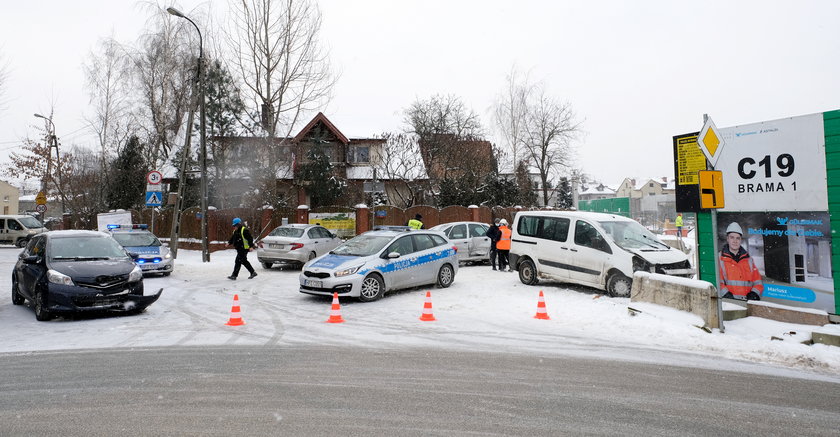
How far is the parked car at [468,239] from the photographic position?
60.6ft

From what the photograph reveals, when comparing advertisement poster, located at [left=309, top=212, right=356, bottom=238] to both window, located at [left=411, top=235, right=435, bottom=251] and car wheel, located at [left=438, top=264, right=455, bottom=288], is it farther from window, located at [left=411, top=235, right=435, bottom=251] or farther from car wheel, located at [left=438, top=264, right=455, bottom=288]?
window, located at [left=411, top=235, right=435, bottom=251]

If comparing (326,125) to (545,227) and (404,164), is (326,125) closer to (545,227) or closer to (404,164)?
(404,164)

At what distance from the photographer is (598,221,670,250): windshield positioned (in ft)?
37.6

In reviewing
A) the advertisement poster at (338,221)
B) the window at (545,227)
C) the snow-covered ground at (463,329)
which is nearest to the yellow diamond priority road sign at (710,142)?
the snow-covered ground at (463,329)

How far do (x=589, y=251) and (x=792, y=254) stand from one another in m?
4.02

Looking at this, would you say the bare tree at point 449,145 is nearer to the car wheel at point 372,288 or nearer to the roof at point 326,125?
the roof at point 326,125

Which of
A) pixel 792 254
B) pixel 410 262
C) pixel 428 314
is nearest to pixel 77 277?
pixel 428 314

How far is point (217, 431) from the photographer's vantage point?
4.16m

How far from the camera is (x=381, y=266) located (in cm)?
1128

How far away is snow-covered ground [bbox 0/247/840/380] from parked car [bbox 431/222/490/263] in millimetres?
6433

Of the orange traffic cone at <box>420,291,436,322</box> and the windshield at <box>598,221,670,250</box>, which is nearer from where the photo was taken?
the orange traffic cone at <box>420,291,436,322</box>

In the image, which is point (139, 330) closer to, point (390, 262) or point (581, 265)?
point (390, 262)

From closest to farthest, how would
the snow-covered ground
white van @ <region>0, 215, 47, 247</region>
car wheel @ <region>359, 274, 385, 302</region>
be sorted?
the snow-covered ground, car wheel @ <region>359, 274, 385, 302</region>, white van @ <region>0, 215, 47, 247</region>

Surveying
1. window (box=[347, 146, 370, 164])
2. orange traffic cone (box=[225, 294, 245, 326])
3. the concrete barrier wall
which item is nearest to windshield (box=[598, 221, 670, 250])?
the concrete barrier wall
